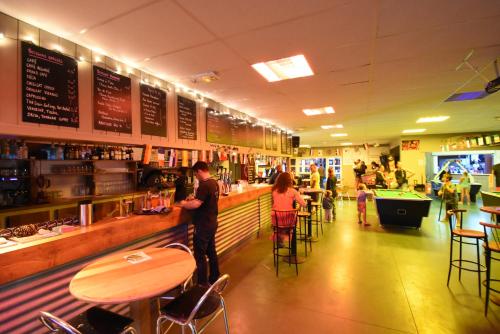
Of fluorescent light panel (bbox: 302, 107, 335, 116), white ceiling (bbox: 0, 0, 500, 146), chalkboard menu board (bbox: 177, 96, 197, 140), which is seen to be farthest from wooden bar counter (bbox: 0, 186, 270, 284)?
fluorescent light panel (bbox: 302, 107, 335, 116)

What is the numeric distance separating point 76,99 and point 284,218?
3174 mm

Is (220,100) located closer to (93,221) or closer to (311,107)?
(311,107)

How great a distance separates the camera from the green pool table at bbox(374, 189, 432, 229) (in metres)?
5.81

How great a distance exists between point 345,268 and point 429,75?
326cm

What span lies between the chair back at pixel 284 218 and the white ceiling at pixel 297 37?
2108 mm

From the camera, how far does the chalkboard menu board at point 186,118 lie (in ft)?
13.6

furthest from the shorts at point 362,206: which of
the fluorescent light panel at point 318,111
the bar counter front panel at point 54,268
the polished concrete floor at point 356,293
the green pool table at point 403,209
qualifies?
the bar counter front panel at point 54,268

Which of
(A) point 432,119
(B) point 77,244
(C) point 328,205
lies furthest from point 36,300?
(A) point 432,119

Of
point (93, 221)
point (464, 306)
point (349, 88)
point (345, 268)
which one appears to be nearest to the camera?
point (93, 221)

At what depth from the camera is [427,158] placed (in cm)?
1288

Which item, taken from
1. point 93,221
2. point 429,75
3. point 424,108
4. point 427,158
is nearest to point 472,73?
point 429,75

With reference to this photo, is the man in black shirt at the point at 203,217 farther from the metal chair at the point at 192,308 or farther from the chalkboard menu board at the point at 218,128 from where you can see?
the chalkboard menu board at the point at 218,128

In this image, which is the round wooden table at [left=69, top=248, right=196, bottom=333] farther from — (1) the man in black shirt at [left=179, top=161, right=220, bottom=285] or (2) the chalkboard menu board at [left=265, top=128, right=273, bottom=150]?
(2) the chalkboard menu board at [left=265, top=128, right=273, bottom=150]

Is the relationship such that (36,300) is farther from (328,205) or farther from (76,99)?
(328,205)
